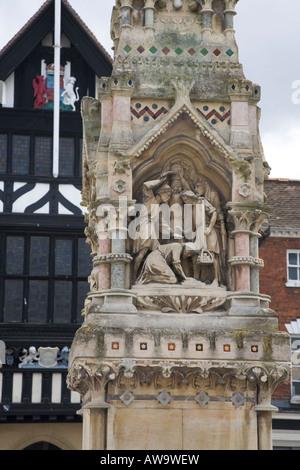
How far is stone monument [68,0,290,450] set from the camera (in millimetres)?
13094

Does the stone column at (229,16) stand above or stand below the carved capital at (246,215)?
above

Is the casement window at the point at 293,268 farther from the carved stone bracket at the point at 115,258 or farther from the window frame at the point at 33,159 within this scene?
the carved stone bracket at the point at 115,258

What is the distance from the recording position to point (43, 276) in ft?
87.5

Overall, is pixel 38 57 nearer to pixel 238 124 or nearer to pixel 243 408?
pixel 238 124

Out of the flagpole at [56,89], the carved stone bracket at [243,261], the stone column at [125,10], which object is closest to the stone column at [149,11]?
the stone column at [125,10]

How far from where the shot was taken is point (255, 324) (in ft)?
43.9

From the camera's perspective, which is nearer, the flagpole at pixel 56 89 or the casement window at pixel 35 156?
the flagpole at pixel 56 89

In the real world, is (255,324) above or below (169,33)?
below

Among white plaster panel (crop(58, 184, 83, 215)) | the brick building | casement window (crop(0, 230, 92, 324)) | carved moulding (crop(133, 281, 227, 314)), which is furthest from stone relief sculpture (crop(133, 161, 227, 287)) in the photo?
the brick building

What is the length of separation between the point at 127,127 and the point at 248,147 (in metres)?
1.62

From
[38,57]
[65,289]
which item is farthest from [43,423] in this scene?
[38,57]

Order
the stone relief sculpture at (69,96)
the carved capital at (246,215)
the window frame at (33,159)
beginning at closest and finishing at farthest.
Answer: the carved capital at (246,215) → the window frame at (33,159) → the stone relief sculpture at (69,96)

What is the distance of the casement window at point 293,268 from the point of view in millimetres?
31391

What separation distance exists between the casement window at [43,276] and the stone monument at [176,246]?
1196cm
